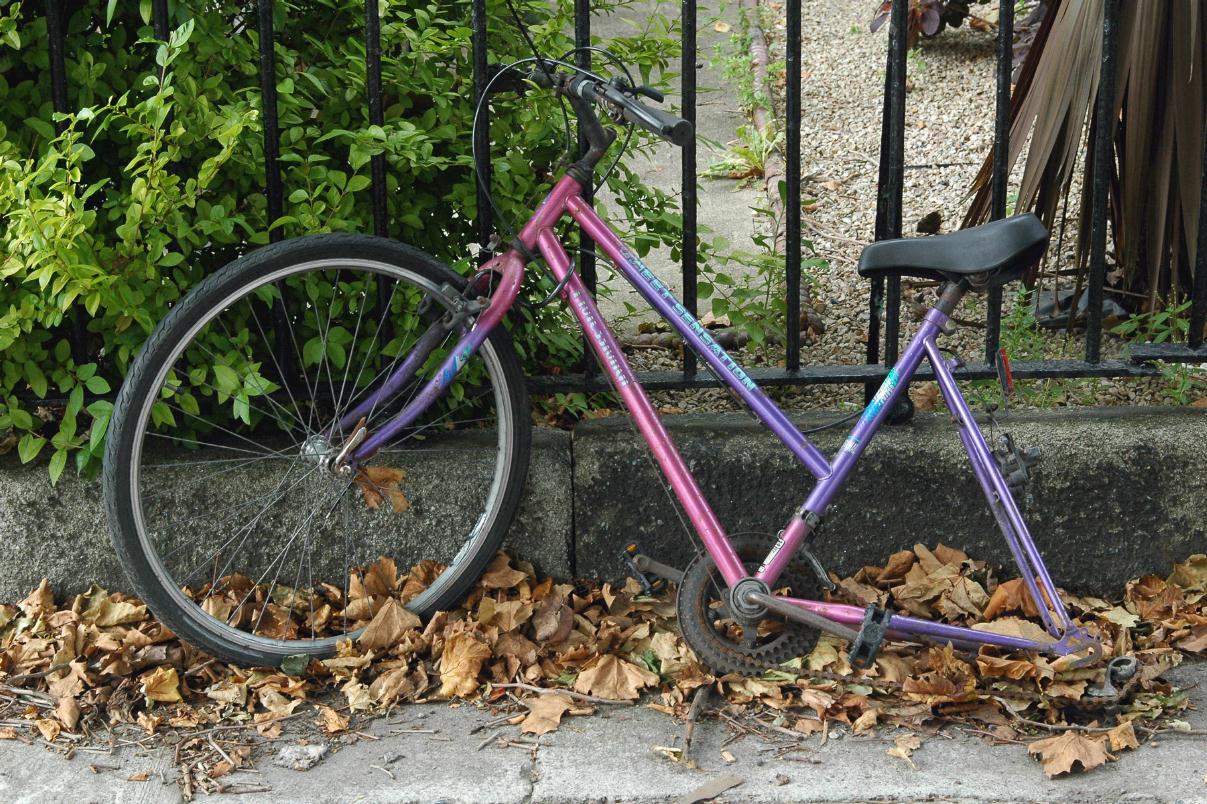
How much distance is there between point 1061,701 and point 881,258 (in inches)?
41.4

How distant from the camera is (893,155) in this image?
131 inches

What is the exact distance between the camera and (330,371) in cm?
342

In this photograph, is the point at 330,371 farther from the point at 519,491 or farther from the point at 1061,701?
the point at 1061,701

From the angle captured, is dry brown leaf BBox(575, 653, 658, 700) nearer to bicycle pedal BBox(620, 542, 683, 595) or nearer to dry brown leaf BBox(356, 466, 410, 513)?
bicycle pedal BBox(620, 542, 683, 595)

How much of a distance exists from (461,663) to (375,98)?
1.34 metres

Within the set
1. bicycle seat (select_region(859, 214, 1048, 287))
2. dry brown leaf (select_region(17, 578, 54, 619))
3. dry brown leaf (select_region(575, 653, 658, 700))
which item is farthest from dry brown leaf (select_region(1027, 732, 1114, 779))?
dry brown leaf (select_region(17, 578, 54, 619))

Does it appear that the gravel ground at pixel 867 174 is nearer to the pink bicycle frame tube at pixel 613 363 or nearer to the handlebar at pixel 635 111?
the pink bicycle frame tube at pixel 613 363

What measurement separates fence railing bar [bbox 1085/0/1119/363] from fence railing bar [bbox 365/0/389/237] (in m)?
1.72

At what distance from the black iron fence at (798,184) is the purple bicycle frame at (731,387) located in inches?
12.1

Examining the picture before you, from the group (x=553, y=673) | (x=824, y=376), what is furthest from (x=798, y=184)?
(x=553, y=673)

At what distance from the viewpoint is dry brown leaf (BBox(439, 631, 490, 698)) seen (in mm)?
3109

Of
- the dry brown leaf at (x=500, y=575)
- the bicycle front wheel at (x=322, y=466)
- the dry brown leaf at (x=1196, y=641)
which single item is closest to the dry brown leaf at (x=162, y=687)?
the bicycle front wheel at (x=322, y=466)

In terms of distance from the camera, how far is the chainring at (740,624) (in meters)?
3.09

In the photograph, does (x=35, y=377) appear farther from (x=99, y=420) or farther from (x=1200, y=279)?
(x=1200, y=279)
